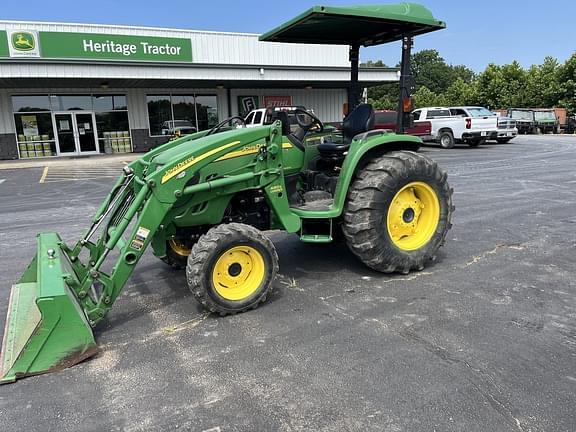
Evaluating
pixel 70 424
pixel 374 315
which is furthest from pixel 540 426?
pixel 70 424

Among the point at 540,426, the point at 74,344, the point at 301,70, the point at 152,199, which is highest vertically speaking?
the point at 301,70

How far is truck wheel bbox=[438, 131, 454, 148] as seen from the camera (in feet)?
69.4

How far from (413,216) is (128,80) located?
17017mm

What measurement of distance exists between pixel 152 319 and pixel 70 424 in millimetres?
1352

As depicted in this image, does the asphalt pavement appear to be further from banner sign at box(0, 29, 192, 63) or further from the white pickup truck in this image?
the white pickup truck

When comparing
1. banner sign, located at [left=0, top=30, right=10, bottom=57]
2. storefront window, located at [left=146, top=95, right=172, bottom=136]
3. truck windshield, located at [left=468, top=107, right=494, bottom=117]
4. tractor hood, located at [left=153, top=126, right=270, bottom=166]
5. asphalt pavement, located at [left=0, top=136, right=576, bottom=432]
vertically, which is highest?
banner sign, located at [left=0, top=30, right=10, bottom=57]

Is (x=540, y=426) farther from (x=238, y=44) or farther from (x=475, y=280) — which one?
(x=238, y=44)

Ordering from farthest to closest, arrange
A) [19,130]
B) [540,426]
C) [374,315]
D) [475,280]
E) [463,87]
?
[463,87] → [19,130] → [475,280] → [374,315] → [540,426]

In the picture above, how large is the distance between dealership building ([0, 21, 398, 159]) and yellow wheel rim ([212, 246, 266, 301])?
1615 centimetres

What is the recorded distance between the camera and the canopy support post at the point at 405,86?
15.6ft

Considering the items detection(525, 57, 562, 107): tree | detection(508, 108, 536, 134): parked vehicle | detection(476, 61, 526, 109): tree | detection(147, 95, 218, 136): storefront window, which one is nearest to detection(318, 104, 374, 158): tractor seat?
detection(147, 95, 218, 136): storefront window

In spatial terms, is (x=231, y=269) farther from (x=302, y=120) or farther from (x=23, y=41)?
(x=23, y=41)

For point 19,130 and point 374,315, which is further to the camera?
point 19,130

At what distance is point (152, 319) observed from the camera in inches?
154
